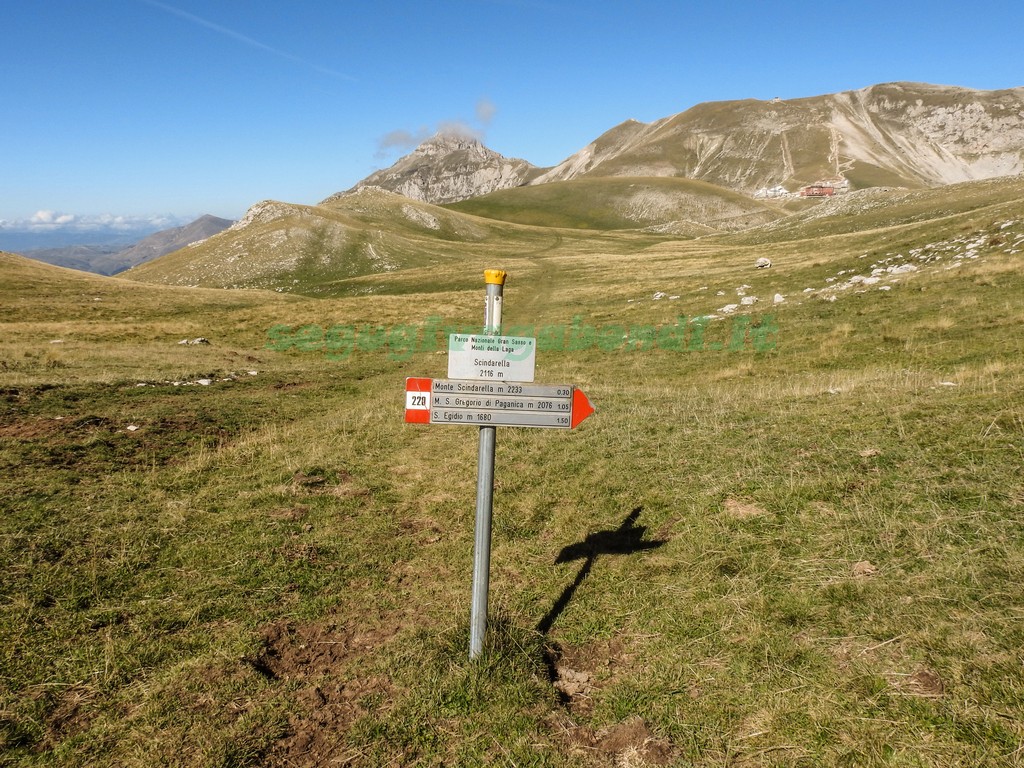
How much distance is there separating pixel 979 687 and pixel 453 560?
6.54 m

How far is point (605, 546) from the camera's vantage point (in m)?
8.79

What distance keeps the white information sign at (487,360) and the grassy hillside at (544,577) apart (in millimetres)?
3095

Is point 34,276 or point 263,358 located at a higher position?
point 34,276

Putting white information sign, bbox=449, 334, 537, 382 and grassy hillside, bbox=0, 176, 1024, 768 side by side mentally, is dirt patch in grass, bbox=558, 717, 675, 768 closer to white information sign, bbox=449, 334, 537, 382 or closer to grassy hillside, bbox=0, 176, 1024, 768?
grassy hillside, bbox=0, 176, 1024, 768

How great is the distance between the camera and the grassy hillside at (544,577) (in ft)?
16.8

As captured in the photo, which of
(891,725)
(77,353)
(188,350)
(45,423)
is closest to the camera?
(891,725)

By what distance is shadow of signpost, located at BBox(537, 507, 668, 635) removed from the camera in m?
8.27

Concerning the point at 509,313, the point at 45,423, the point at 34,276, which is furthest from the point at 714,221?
the point at 45,423

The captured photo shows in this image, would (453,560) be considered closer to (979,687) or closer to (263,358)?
(979,687)

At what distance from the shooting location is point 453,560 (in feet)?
29.2

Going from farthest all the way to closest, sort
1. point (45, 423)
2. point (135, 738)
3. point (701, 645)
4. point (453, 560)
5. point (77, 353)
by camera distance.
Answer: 1. point (77, 353)
2. point (45, 423)
3. point (453, 560)
4. point (701, 645)
5. point (135, 738)

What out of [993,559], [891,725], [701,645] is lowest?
[701,645]

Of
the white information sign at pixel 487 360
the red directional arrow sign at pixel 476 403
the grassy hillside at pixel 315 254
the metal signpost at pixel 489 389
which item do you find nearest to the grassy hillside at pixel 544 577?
the metal signpost at pixel 489 389

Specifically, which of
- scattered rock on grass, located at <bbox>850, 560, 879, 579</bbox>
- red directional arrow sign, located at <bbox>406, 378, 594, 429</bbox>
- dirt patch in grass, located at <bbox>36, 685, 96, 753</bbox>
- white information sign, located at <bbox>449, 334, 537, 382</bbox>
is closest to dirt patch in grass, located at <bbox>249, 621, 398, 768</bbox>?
dirt patch in grass, located at <bbox>36, 685, 96, 753</bbox>
